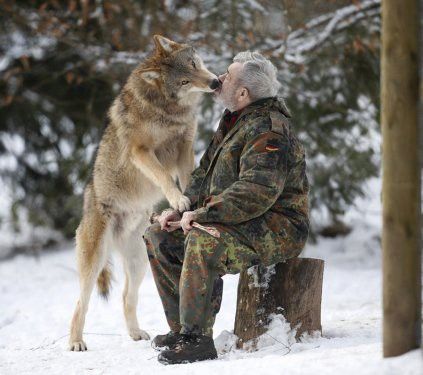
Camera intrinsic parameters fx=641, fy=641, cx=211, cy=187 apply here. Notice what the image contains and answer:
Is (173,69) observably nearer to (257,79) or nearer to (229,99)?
(229,99)

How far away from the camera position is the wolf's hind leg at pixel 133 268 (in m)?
5.61

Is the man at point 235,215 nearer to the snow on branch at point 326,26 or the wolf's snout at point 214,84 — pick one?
the wolf's snout at point 214,84

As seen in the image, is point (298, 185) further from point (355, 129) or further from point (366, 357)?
point (355, 129)

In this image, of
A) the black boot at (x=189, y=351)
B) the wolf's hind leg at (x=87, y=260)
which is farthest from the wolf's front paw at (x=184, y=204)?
the wolf's hind leg at (x=87, y=260)

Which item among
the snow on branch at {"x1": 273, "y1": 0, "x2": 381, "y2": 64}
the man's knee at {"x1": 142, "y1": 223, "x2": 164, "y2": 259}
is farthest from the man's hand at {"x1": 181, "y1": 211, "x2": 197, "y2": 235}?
the snow on branch at {"x1": 273, "y1": 0, "x2": 381, "y2": 64}

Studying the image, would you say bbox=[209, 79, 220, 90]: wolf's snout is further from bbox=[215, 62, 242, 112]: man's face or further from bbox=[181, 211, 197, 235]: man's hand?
bbox=[181, 211, 197, 235]: man's hand

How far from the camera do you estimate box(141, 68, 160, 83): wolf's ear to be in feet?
17.4

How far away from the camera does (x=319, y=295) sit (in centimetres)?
437

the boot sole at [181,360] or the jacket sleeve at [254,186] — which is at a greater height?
the jacket sleeve at [254,186]

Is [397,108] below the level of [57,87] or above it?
below

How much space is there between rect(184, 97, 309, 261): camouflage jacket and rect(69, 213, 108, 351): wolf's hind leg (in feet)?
5.01

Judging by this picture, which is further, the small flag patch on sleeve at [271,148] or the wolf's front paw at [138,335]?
the wolf's front paw at [138,335]

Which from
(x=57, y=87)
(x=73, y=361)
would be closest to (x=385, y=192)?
(x=73, y=361)

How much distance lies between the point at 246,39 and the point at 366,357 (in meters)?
6.41
